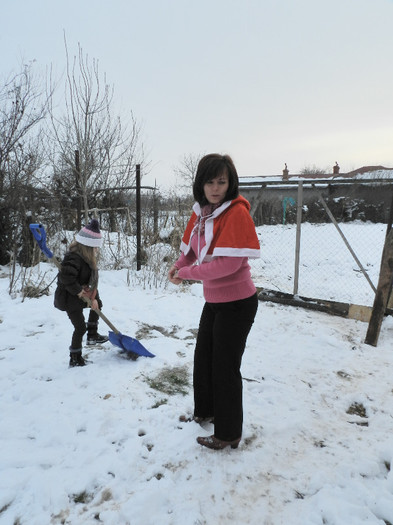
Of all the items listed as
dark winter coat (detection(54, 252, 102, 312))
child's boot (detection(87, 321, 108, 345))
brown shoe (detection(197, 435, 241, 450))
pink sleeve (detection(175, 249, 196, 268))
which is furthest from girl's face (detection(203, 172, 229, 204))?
child's boot (detection(87, 321, 108, 345))

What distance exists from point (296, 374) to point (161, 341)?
147 centimetres

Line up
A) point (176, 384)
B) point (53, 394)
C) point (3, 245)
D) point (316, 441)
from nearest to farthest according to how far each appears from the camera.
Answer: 1. point (316, 441)
2. point (53, 394)
3. point (176, 384)
4. point (3, 245)

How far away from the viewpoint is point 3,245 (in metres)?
7.67

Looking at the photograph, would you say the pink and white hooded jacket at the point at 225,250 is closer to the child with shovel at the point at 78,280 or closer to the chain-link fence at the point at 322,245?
the child with shovel at the point at 78,280

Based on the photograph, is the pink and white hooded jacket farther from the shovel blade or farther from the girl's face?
the shovel blade

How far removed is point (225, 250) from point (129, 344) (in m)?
1.89

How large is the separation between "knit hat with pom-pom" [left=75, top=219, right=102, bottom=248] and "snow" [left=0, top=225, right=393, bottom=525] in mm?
1142

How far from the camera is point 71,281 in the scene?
2.84 m

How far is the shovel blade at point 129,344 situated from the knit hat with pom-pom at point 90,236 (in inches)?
36.9

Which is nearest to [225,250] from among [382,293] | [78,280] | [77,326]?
[78,280]

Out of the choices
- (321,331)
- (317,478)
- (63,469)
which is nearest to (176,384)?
(63,469)

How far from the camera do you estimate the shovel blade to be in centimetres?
322

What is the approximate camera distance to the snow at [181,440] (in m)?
1.68

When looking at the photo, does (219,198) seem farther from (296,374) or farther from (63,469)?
(296,374)
